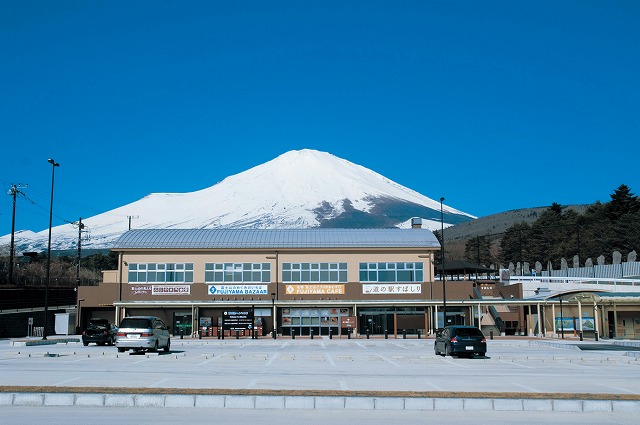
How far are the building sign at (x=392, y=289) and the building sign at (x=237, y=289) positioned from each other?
7.33 metres

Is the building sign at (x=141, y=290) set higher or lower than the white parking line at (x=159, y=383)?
higher

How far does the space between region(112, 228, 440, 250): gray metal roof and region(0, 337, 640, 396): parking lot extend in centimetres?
2099

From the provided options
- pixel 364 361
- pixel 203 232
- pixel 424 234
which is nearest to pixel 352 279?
pixel 424 234

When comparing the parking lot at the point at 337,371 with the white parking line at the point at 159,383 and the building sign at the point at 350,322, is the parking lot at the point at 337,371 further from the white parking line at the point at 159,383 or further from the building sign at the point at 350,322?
the building sign at the point at 350,322

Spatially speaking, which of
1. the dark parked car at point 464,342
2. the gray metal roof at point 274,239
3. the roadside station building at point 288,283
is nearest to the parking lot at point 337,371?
the dark parked car at point 464,342

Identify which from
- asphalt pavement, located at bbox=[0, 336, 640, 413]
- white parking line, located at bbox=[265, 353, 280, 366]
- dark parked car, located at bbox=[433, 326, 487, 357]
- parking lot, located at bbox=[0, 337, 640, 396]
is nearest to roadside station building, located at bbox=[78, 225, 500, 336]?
asphalt pavement, located at bbox=[0, 336, 640, 413]

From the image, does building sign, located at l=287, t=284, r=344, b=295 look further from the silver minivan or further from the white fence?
the white fence

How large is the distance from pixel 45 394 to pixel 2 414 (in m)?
1.24

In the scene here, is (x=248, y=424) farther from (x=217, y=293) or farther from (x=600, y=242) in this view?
(x=600, y=242)

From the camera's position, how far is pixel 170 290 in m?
50.4

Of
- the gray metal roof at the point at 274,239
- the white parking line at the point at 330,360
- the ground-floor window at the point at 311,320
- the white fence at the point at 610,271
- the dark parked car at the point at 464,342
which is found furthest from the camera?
the white fence at the point at 610,271

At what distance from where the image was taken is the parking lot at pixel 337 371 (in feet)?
55.0

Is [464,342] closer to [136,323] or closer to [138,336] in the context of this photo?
[138,336]

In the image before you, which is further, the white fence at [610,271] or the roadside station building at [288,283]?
the white fence at [610,271]
